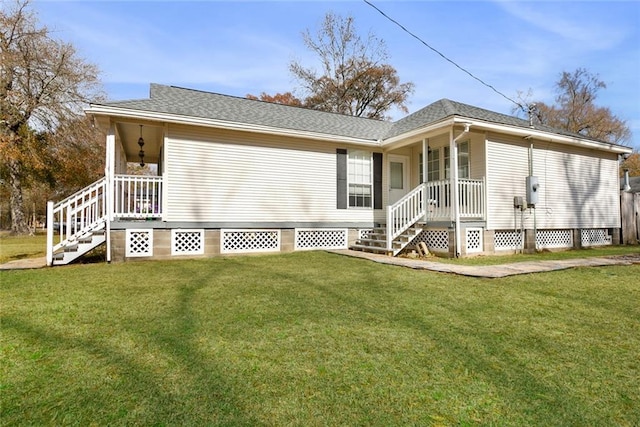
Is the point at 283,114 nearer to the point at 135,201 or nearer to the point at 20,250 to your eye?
the point at 135,201

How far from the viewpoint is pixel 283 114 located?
10.4 meters

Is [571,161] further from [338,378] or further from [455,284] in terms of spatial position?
[338,378]

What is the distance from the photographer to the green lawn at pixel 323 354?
183 centimetres

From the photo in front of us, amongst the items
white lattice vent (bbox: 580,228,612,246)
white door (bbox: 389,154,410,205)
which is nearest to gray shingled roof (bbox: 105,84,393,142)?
white door (bbox: 389,154,410,205)

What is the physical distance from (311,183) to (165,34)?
614 centimetres

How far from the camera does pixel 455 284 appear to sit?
4.82 metres

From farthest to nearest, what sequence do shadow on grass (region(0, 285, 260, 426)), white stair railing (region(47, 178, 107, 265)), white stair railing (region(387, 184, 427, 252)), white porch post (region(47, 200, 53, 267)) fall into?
white stair railing (region(387, 184, 427, 252)) < white stair railing (region(47, 178, 107, 265)) < white porch post (region(47, 200, 53, 267)) < shadow on grass (region(0, 285, 260, 426))

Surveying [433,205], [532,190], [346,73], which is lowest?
[433,205]

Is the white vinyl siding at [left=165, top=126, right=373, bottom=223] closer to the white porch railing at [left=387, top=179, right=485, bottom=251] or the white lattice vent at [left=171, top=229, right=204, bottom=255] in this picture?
the white lattice vent at [left=171, top=229, right=204, bottom=255]

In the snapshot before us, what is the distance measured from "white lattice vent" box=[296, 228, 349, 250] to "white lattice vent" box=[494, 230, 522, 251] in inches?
154

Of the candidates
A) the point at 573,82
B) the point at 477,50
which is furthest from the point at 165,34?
the point at 573,82

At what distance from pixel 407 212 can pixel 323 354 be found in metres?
6.80

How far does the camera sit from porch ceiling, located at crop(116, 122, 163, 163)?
8.52 meters

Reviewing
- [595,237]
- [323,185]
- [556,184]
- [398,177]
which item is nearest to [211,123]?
[323,185]
